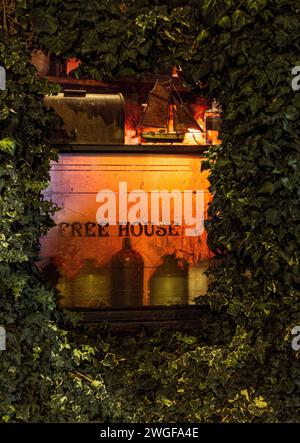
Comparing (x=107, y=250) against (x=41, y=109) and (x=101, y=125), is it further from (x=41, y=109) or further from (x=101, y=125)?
(x=41, y=109)

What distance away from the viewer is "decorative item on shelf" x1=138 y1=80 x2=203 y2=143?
759cm

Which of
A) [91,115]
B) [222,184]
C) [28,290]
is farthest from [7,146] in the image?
[91,115]

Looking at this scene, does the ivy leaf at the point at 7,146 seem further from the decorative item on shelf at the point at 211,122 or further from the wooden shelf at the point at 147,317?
the decorative item on shelf at the point at 211,122

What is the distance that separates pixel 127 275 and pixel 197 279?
0.85m

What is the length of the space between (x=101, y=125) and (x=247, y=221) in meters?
3.23

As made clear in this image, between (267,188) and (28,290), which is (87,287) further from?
(267,188)

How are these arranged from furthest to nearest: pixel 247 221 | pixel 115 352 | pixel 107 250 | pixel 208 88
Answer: pixel 107 250
pixel 115 352
pixel 208 88
pixel 247 221

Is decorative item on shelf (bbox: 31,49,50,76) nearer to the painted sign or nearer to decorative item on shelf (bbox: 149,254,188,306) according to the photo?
the painted sign

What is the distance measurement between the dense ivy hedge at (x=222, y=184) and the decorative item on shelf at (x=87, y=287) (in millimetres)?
1848

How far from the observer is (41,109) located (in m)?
4.63

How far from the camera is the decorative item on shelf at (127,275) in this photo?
6.88 m

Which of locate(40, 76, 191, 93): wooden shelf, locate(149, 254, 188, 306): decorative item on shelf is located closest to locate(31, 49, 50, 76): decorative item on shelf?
locate(40, 76, 191, 93): wooden shelf

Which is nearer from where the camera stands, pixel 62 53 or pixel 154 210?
pixel 62 53
